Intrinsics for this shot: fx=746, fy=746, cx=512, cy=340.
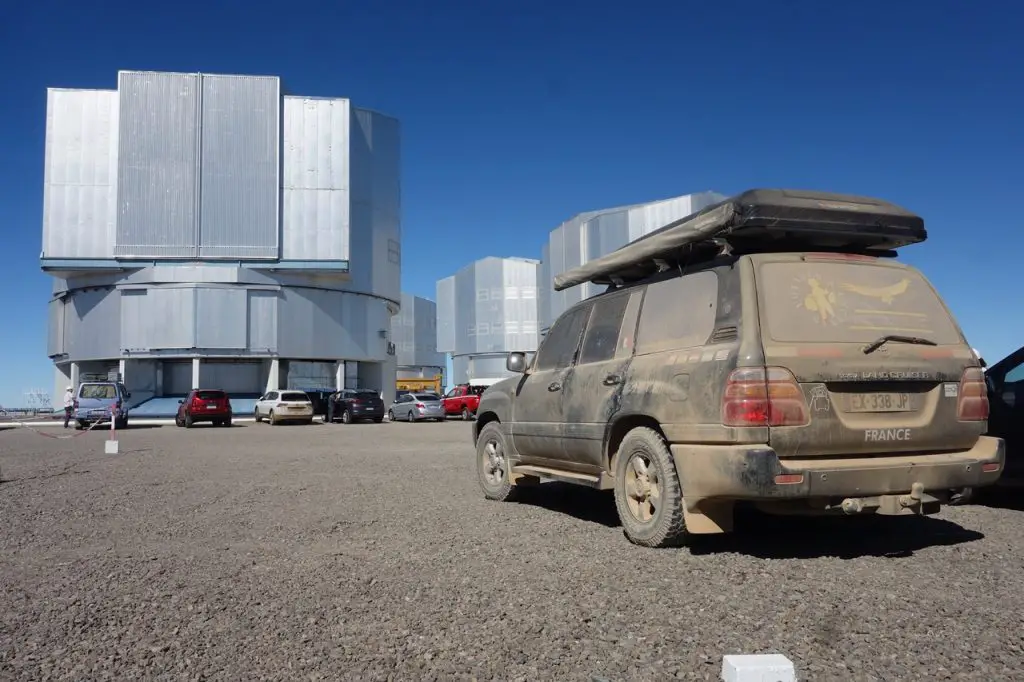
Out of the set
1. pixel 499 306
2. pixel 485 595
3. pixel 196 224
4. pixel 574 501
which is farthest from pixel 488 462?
pixel 499 306

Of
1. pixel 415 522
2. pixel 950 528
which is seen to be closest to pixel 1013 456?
pixel 950 528

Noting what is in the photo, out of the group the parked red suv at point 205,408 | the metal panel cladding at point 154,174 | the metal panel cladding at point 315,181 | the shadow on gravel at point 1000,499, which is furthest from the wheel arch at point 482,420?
the metal panel cladding at point 154,174

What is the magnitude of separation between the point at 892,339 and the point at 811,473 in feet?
3.69

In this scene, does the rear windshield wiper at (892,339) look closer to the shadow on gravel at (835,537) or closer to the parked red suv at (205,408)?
the shadow on gravel at (835,537)

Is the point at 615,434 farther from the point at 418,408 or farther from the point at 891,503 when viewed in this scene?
the point at 418,408

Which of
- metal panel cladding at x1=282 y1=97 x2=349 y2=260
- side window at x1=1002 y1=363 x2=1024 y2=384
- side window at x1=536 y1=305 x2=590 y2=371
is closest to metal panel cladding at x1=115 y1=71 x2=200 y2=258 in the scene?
metal panel cladding at x1=282 y1=97 x2=349 y2=260

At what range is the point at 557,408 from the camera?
6.59 m

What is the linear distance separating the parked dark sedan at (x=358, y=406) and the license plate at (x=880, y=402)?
3180 cm

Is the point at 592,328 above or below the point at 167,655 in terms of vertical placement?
above

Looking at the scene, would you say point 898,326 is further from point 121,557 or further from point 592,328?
point 121,557

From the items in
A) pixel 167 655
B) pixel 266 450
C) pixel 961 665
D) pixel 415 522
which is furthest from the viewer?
pixel 266 450

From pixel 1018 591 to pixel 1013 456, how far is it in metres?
3.06

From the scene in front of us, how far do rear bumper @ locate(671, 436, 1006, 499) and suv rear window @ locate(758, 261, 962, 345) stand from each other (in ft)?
2.49

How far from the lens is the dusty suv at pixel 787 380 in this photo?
14.8 ft
